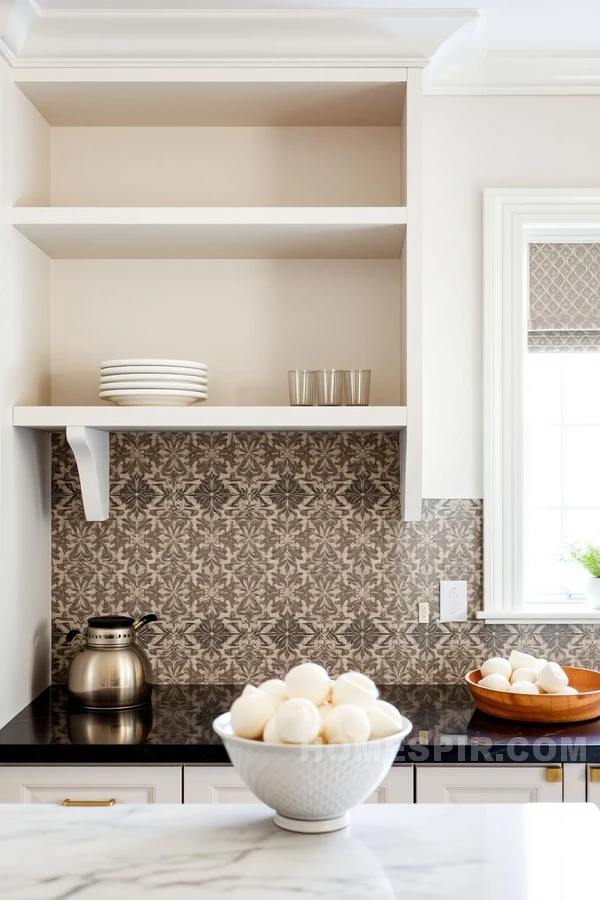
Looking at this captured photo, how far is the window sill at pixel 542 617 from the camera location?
2418 mm

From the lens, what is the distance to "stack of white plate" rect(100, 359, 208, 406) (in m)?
2.14

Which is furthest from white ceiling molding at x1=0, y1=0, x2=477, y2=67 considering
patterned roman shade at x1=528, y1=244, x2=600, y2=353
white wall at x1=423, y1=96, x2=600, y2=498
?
patterned roman shade at x1=528, y1=244, x2=600, y2=353

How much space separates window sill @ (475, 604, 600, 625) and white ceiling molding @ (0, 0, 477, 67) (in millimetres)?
1478

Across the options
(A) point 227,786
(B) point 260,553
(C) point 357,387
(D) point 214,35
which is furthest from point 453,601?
(D) point 214,35

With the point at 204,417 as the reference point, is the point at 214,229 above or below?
above

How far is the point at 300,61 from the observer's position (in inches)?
84.3

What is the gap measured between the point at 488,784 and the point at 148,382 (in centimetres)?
125

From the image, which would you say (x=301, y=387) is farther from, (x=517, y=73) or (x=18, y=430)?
(x=517, y=73)

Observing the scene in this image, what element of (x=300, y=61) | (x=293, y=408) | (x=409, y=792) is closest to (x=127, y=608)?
(x=293, y=408)

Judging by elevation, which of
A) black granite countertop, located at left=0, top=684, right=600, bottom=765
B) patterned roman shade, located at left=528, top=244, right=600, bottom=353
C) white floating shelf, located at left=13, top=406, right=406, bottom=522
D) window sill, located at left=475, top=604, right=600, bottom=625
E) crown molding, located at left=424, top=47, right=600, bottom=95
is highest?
crown molding, located at left=424, top=47, right=600, bottom=95

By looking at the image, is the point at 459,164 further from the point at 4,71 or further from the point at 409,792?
the point at 409,792

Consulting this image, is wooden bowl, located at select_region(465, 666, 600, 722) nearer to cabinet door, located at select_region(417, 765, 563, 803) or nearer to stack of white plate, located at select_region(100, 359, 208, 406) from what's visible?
cabinet door, located at select_region(417, 765, 563, 803)

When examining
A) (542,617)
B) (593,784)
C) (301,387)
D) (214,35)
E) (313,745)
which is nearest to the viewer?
(313,745)

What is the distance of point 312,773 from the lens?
104 centimetres
